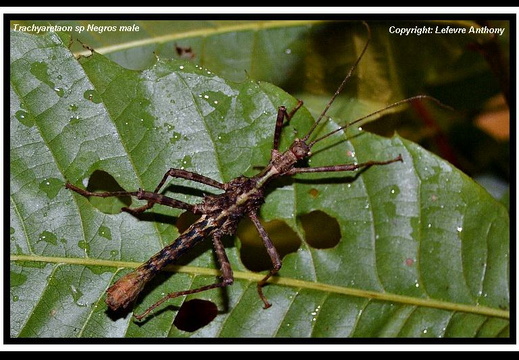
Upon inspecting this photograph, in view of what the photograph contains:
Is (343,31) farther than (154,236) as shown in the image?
Yes

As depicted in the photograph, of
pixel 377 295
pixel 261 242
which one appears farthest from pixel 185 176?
pixel 377 295

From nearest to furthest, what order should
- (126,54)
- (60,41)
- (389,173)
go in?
1. (60,41)
2. (389,173)
3. (126,54)

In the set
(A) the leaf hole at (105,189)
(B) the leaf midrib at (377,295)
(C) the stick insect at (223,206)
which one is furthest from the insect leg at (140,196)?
(B) the leaf midrib at (377,295)

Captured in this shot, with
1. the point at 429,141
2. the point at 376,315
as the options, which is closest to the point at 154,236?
the point at 376,315

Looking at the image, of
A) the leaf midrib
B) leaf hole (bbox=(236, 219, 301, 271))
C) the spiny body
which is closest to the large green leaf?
the leaf midrib

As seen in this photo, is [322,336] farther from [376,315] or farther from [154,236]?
[154,236]

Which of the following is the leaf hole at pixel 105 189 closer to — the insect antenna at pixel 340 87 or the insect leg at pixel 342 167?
the insect leg at pixel 342 167
